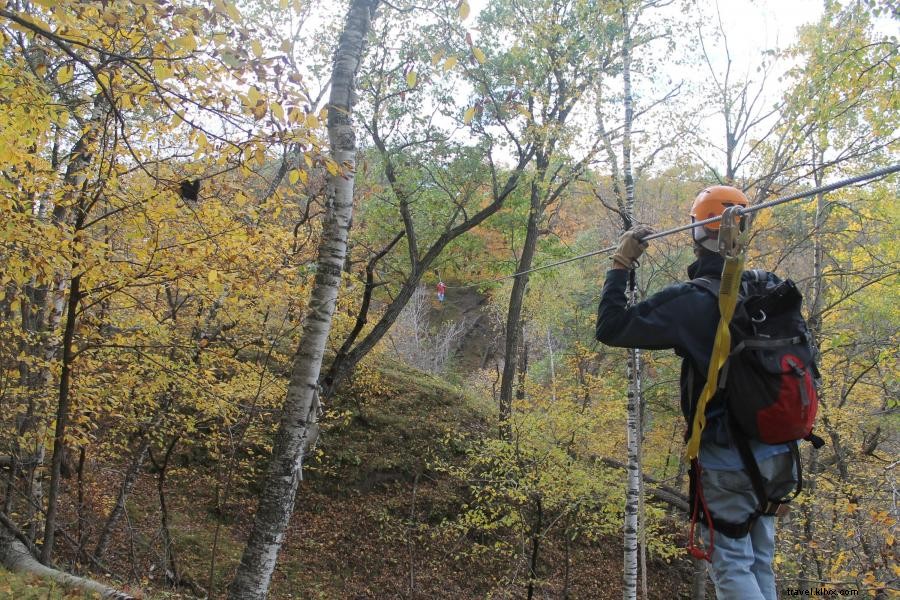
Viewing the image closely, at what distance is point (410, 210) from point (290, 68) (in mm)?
6620

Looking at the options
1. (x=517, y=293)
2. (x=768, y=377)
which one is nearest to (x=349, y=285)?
(x=517, y=293)

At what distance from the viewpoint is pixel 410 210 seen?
31.6ft

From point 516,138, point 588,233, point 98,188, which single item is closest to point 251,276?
point 98,188

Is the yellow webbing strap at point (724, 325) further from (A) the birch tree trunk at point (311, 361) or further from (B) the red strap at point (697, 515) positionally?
(A) the birch tree trunk at point (311, 361)

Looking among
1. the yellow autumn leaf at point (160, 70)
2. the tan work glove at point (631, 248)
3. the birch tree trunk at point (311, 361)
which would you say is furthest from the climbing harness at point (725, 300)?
the yellow autumn leaf at point (160, 70)

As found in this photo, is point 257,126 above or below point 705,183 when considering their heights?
below

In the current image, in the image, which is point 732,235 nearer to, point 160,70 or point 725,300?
point 725,300

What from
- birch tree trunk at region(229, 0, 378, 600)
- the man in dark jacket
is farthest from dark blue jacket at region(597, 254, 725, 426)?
birch tree trunk at region(229, 0, 378, 600)

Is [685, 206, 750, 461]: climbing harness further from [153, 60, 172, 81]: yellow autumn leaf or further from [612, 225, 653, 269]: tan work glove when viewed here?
[153, 60, 172, 81]: yellow autumn leaf

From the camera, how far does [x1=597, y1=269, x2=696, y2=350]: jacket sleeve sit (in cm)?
222

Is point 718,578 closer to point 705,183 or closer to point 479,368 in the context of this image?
point 705,183

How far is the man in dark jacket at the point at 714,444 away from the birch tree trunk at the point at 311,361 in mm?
2212

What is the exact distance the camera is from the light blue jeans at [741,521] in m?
2.05

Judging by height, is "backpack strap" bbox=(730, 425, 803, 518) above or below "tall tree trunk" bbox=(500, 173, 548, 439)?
below
